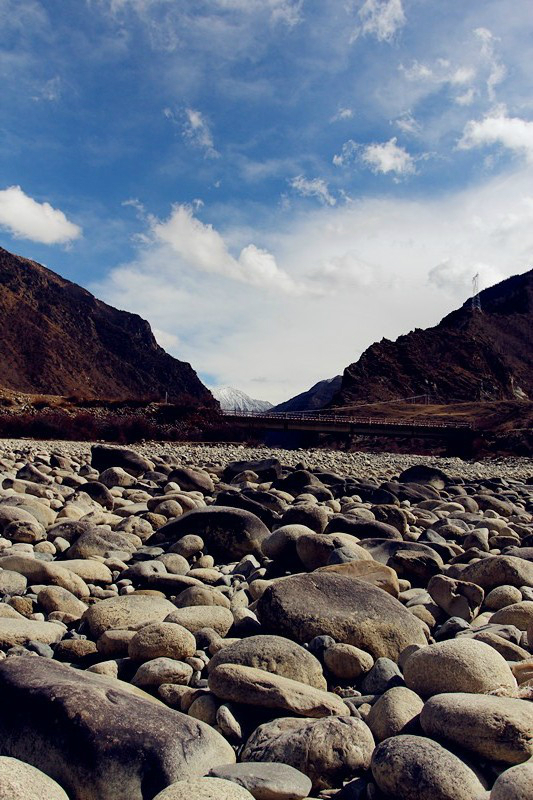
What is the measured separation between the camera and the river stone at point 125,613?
3588 millimetres

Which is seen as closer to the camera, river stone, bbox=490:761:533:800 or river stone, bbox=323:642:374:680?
river stone, bbox=490:761:533:800

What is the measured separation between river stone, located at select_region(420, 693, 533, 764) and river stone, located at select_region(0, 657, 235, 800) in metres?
0.80

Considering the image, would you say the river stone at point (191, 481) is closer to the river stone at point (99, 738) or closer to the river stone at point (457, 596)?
the river stone at point (457, 596)

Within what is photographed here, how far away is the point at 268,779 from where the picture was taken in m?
2.14

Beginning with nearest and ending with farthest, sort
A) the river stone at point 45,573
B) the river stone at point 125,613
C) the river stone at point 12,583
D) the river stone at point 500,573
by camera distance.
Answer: the river stone at point 125,613
the river stone at point 12,583
the river stone at point 45,573
the river stone at point 500,573

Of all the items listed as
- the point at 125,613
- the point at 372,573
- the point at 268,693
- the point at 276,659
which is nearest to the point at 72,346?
the point at 372,573

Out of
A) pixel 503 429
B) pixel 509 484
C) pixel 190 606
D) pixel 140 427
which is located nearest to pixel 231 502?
pixel 190 606

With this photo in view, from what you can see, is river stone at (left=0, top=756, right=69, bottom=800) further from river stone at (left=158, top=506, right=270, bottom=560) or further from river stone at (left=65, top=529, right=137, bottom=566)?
river stone at (left=158, top=506, right=270, bottom=560)

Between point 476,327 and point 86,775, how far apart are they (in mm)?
97862

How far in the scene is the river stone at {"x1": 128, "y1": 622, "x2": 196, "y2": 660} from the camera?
318 cm

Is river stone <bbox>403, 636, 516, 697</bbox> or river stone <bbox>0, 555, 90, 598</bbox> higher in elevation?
river stone <bbox>0, 555, 90, 598</bbox>

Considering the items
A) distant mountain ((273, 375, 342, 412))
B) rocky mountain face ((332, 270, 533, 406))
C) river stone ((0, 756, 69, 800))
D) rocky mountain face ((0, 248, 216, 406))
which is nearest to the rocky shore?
river stone ((0, 756, 69, 800))

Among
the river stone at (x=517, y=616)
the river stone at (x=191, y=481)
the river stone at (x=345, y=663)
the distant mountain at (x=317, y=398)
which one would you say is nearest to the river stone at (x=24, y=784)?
the river stone at (x=345, y=663)

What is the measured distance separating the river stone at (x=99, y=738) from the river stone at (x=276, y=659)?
0.53 m
